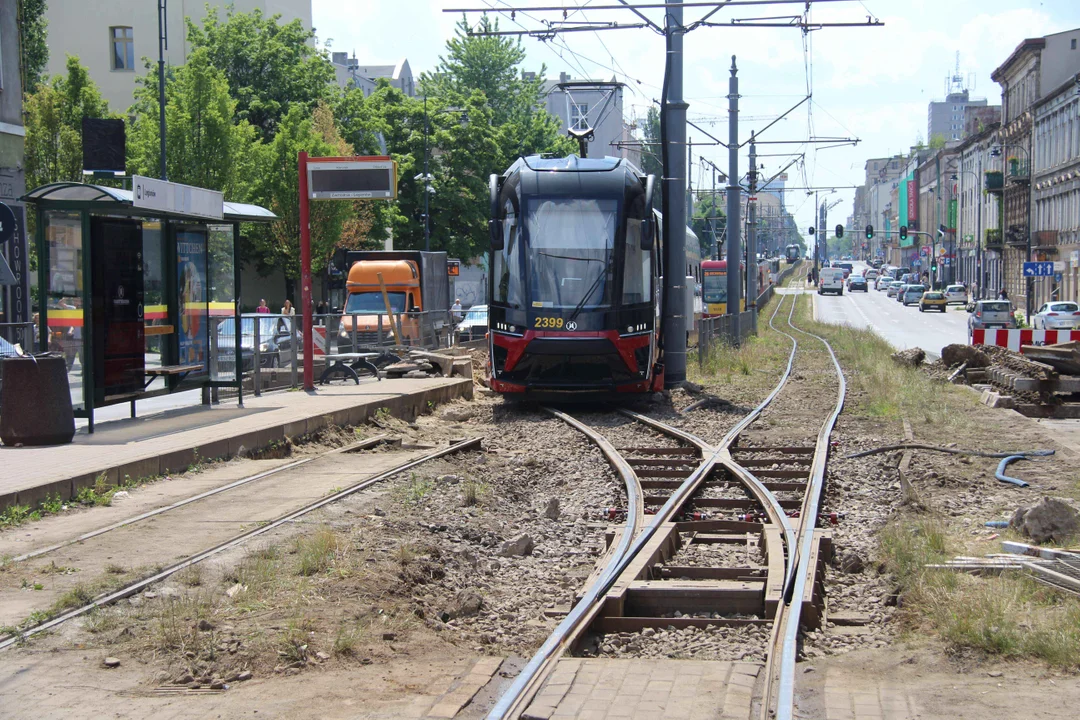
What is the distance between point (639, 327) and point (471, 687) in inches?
484

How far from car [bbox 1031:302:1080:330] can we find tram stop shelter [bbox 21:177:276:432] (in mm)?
36789

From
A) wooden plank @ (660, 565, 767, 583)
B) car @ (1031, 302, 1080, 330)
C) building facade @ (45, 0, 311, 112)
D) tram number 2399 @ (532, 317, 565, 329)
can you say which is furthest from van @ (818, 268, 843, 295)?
wooden plank @ (660, 565, 767, 583)

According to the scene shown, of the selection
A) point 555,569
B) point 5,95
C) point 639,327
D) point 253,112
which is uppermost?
point 253,112

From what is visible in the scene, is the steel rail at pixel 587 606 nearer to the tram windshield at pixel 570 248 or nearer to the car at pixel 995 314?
the tram windshield at pixel 570 248

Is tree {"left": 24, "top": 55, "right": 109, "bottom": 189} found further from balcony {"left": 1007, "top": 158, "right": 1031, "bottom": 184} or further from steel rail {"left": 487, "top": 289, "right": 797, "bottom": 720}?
balcony {"left": 1007, "top": 158, "right": 1031, "bottom": 184}

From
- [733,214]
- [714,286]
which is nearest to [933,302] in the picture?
[714,286]

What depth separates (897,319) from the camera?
6456 cm

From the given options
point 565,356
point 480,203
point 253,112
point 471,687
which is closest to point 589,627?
point 471,687

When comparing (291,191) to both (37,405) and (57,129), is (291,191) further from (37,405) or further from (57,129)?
(37,405)

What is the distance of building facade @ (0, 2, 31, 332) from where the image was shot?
21.9m

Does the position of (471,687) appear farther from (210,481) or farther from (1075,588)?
(210,481)

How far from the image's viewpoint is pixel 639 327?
1738cm

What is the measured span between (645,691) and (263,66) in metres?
50.6

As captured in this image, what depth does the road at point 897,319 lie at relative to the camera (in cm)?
4478
